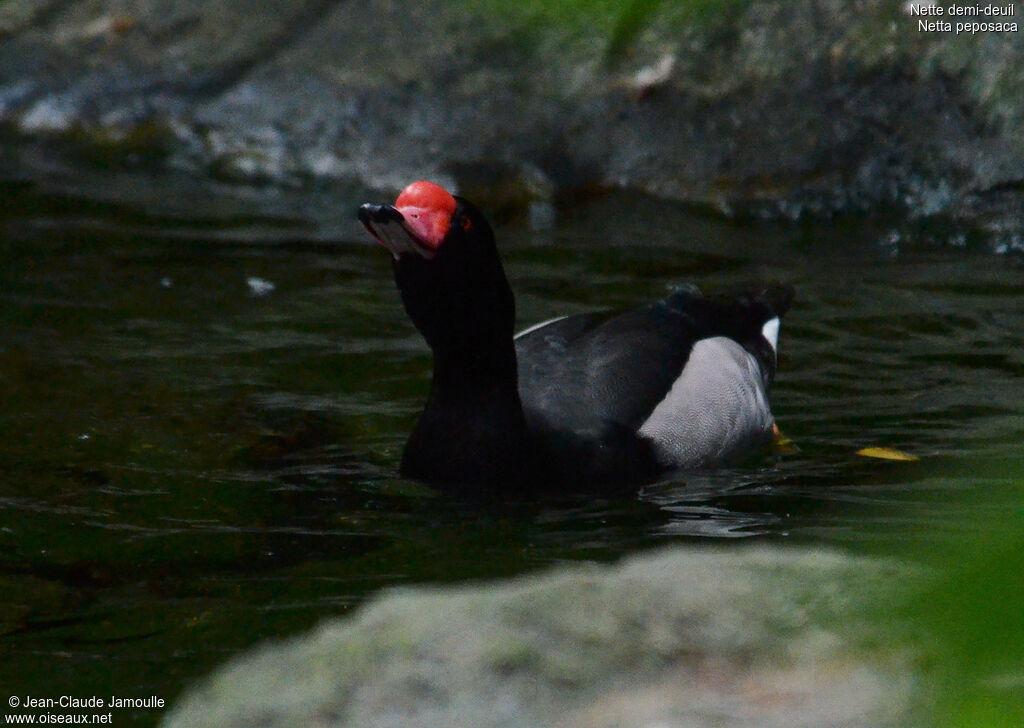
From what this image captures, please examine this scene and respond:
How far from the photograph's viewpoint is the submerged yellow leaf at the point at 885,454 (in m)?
4.82

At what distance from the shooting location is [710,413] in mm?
5156

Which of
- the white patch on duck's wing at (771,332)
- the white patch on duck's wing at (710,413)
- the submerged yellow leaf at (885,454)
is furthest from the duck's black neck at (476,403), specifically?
the white patch on duck's wing at (771,332)

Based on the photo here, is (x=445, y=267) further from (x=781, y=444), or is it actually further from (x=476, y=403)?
(x=781, y=444)

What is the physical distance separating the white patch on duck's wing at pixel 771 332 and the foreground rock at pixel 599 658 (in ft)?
12.3

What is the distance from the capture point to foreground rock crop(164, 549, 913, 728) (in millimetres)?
1719

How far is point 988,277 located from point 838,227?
1213mm

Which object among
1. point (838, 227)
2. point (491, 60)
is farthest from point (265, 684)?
point (491, 60)


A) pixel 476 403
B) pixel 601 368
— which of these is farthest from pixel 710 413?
pixel 476 403

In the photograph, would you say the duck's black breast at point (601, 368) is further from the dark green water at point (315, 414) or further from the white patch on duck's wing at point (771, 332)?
the white patch on duck's wing at point (771, 332)

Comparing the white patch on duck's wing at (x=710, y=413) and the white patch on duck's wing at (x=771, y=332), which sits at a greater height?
the white patch on duck's wing at (x=771, y=332)

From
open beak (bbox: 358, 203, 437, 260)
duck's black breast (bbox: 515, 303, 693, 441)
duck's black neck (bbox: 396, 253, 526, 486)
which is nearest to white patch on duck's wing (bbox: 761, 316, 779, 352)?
duck's black breast (bbox: 515, 303, 693, 441)

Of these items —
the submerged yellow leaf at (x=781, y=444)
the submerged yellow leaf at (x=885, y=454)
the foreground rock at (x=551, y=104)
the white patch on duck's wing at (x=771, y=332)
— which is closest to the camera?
the submerged yellow leaf at (x=885, y=454)

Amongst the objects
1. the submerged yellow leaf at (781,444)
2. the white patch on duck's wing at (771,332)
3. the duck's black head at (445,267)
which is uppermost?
the duck's black head at (445,267)

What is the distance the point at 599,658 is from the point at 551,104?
7.32m
